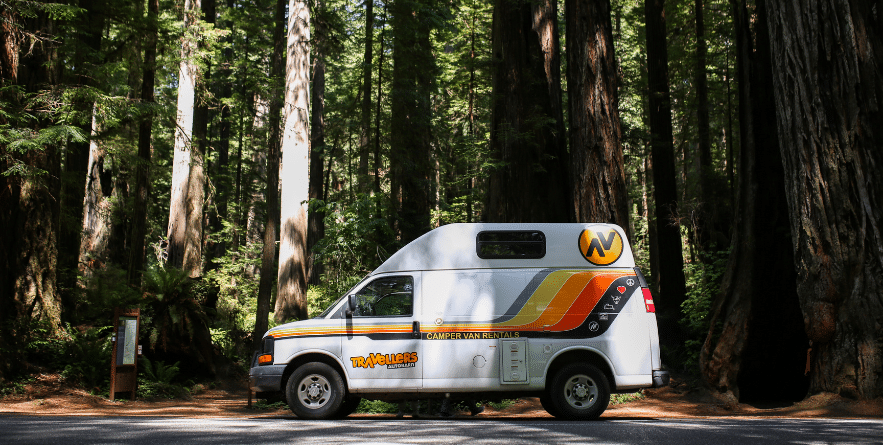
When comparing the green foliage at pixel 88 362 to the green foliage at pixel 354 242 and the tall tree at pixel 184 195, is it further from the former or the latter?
the tall tree at pixel 184 195

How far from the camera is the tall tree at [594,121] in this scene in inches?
533

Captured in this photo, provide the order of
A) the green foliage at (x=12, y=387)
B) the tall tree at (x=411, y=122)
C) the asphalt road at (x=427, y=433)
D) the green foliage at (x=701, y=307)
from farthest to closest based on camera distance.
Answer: the tall tree at (x=411, y=122) < the green foliage at (x=701, y=307) < the green foliage at (x=12, y=387) < the asphalt road at (x=427, y=433)

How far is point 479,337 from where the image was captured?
8.74 metres

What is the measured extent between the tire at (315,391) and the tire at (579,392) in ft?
9.55

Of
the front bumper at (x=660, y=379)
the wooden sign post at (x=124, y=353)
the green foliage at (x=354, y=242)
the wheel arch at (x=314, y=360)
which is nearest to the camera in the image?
the front bumper at (x=660, y=379)

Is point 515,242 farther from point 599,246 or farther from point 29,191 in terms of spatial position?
point 29,191

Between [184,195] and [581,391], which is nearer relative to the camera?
[581,391]

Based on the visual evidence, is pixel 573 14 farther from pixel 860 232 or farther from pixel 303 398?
pixel 303 398

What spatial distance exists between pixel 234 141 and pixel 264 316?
86.7ft

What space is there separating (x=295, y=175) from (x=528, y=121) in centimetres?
710

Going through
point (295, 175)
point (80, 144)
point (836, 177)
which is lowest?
point (836, 177)

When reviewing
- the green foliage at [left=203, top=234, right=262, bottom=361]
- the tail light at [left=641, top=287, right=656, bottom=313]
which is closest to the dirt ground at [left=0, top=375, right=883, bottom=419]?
the tail light at [left=641, top=287, right=656, bottom=313]

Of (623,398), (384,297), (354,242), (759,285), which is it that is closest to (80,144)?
(354,242)

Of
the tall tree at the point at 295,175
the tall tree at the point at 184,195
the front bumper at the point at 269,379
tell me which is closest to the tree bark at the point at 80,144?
the tall tree at the point at 184,195
